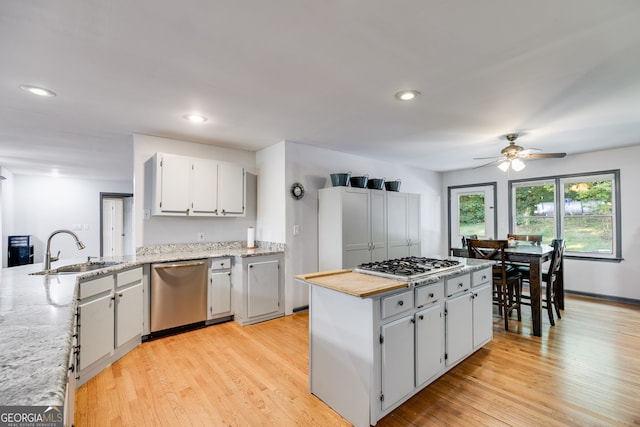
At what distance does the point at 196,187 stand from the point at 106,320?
174 centimetres

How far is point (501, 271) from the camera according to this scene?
3.47 meters

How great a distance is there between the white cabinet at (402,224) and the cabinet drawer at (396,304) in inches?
101

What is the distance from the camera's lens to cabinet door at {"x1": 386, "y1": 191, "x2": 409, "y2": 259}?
14.9 ft

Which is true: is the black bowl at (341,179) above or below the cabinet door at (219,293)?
above

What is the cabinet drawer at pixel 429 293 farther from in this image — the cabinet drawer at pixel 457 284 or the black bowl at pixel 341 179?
the black bowl at pixel 341 179

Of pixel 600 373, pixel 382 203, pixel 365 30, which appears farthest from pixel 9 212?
pixel 600 373

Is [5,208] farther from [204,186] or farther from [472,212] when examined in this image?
[472,212]

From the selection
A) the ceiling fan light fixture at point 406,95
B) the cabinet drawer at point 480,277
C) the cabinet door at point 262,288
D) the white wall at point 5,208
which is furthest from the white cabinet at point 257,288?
the white wall at point 5,208

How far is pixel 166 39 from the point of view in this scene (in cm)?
172

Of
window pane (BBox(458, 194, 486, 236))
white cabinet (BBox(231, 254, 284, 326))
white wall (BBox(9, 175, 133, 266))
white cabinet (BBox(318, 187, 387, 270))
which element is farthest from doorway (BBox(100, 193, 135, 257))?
window pane (BBox(458, 194, 486, 236))

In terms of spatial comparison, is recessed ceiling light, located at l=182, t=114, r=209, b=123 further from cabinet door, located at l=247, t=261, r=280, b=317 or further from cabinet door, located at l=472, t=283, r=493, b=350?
cabinet door, located at l=472, t=283, r=493, b=350

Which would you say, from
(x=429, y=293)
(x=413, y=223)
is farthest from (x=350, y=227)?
(x=429, y=293)

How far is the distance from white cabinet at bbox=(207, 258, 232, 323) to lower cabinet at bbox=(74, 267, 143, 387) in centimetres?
73

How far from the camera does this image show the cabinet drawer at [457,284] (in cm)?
237
